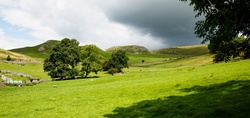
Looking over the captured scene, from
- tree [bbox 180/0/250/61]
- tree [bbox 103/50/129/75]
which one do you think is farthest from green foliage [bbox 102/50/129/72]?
tree [bbox 180/0/250/61]

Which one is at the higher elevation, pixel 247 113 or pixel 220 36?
pixel 220 36

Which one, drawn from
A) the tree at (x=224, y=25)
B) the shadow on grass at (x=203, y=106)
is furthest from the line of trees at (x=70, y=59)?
the tree at (x=224, y=25)

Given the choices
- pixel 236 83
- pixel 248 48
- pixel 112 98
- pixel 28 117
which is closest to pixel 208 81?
pixel 236 83

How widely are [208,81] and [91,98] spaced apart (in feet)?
58.9

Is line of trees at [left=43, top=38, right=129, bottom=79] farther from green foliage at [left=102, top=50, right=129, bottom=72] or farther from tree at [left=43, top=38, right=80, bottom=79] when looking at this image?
green foliage at [left=102, top=50, right=129, bottom=72]

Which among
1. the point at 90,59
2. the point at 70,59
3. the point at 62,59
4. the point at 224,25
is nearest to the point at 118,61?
the point at 90,59

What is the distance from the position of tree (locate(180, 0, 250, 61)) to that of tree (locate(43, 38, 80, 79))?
7653 cm

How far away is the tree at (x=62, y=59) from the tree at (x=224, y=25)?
7653 cm

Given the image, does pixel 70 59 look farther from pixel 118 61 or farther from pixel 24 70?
pixel 118 61

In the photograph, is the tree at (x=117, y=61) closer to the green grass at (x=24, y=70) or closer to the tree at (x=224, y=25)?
the green grass at (x=24, y=70)

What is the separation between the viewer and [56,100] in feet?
125

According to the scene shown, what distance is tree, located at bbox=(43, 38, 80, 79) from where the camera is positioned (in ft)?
294

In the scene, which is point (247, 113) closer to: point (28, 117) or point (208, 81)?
point (208, 81)

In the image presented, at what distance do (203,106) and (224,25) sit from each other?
10100mm
